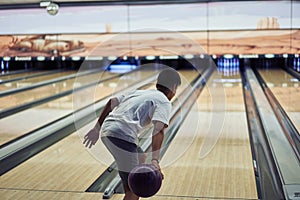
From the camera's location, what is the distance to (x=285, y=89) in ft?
22.6

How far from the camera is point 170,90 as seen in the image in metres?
2.37

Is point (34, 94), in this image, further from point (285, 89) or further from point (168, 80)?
point (168, 80)

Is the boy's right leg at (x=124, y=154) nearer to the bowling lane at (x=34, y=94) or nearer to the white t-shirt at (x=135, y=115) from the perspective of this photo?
the white t-shirt at (x=135, y=115)

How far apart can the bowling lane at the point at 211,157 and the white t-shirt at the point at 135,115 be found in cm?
78

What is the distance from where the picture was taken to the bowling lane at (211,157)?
10.0 ft

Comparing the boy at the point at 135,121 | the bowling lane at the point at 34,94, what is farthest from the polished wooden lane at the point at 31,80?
the boy at the point at 135,121

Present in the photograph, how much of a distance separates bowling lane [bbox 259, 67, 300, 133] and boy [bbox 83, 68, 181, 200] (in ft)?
7.94

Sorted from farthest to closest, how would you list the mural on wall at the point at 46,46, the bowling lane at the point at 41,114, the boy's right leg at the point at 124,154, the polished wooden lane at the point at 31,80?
the mural on wall at the point at 46,46 < the polished wooden lane at the point at 31,80 < the bowling lane at the point at 41,114 < the boy's right leg at the point at 124,154

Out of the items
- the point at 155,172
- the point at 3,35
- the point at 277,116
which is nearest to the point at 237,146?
the point at 277,116

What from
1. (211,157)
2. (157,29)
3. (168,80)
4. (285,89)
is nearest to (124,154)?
(168,80)

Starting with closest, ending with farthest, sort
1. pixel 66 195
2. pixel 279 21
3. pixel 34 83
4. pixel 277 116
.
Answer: pixel 66 195, pixel 277 116, pixel 34 83, pixel 279 21

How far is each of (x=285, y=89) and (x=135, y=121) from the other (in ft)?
16.5

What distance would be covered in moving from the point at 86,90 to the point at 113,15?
2.48 metres

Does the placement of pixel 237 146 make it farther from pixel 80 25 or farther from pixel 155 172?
pixel 80 25
